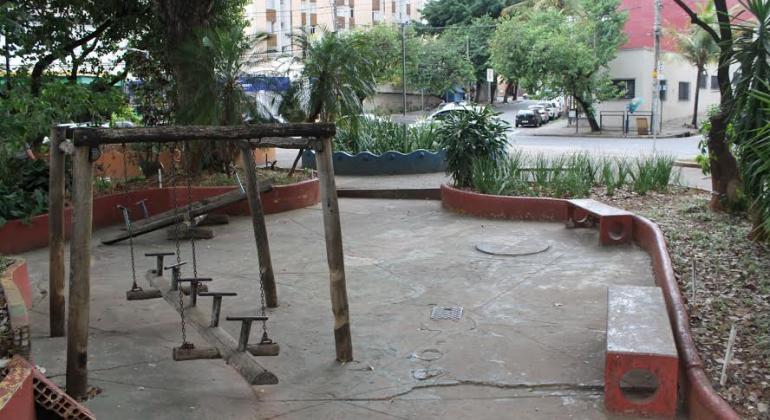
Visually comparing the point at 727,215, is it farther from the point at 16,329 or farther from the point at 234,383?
the point at 16,329

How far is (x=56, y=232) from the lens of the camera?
5.98 meters

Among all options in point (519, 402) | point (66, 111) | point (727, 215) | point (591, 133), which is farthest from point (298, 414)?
point (591, 133)

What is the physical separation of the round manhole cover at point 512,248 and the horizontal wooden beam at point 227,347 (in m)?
4.22

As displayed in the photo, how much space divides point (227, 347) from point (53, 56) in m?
11.1

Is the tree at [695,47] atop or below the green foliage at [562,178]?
atop

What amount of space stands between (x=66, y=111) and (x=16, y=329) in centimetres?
707

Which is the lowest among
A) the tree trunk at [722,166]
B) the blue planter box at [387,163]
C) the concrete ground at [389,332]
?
the concrete ground at [389,332]

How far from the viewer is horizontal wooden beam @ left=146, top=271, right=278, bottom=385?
456 centimetres

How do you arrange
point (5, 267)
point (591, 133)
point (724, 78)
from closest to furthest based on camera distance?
point (5, 267) < point (724, 78) < point (591, 133)

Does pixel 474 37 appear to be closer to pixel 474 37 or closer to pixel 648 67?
pixel 474 37

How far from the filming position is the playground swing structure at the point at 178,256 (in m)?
4.85

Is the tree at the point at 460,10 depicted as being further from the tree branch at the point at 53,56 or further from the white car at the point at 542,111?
the tree branch at the point at 53,56

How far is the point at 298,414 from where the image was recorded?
477 centimetres

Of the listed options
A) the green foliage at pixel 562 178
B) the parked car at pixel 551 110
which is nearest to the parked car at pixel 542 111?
the parked car at pixel 551 110
